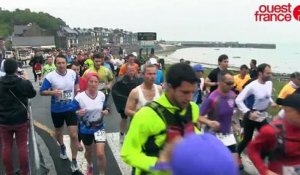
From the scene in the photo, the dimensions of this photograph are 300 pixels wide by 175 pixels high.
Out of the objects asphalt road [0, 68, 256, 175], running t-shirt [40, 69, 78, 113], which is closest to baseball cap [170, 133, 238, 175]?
asphalt road [0, 68, 256, 175]

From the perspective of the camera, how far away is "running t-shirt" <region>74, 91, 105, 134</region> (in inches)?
261

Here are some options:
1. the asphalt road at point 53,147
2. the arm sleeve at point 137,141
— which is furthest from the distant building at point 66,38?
the arm sleeve at point 137,141

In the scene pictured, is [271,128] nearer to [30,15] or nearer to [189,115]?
[189,115]

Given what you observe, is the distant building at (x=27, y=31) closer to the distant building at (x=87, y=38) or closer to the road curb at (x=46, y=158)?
the distant building at (x=87, y=38)

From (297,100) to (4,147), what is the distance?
15.0 feet

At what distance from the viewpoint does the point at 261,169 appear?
12.5 feet

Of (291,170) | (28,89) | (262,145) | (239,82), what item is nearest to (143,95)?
(28,89)

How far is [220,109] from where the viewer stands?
6258 millimetres

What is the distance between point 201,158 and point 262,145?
2.41 meters

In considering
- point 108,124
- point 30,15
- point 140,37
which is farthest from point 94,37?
point 108,124

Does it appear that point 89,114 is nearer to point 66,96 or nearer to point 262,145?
point 66,96

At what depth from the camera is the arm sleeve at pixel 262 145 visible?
377 cm

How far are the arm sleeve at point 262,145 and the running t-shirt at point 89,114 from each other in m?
3.24

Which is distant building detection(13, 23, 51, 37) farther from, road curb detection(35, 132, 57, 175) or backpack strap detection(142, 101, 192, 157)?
backpack strap detection(142, 101, 192, 157)
